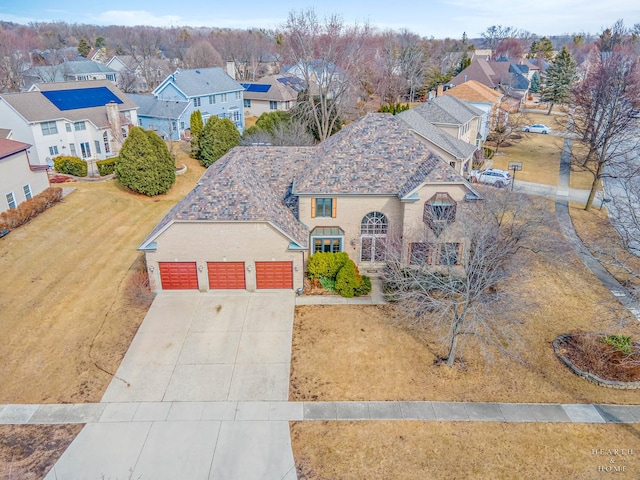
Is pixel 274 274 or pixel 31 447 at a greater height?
pixel 274 274

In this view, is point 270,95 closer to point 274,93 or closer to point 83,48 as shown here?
point 274,93

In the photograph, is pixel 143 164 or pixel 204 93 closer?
pixel 143 164

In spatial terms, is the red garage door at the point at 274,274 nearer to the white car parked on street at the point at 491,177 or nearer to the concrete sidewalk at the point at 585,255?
the concrete sidewalk at the point at 585,255

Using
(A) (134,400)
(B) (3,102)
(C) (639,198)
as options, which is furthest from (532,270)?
(B) (3,102)

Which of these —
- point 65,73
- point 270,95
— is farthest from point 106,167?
point 65,73

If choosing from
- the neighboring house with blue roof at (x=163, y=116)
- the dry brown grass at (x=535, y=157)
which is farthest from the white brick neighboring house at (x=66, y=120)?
the dry brown grass at (x=535, y=157)

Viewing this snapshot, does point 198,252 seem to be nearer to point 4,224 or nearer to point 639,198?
point 4,224

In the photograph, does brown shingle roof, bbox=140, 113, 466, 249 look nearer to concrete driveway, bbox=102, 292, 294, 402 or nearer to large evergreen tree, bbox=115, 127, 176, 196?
concrete driveway, bbox=102, 292, 294, 402
